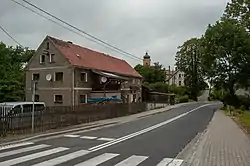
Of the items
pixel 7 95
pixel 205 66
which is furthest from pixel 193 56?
pixel 7 95

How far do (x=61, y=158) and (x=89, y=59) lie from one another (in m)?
36.1

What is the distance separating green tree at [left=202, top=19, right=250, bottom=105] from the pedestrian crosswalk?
40698 millimetres

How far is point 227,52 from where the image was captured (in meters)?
49.8

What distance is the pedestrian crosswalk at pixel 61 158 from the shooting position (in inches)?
353

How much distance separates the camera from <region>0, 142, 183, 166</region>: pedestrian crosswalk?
29.5 feet

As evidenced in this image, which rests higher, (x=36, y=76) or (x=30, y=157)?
(x=36, y=76)

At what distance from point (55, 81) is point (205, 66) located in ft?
78.8

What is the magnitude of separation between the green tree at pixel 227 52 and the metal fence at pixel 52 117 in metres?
25.0

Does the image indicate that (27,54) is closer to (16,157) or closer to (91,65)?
(91,65)

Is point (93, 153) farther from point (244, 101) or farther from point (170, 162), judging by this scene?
point (244, 101)

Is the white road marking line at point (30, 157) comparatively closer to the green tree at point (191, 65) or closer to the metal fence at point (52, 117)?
the metal fence at point (52, 117)

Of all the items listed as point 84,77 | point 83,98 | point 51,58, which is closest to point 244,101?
point 84,77

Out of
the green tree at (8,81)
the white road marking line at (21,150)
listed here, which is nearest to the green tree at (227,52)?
the green tree at (8,81)

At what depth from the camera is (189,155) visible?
35.1 ft
